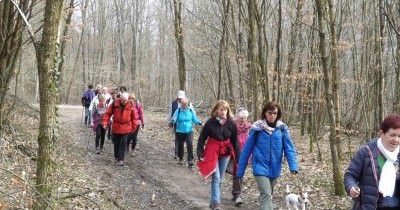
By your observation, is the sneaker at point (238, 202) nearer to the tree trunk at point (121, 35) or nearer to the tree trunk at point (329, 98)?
the tree trunk at point (329, 98)

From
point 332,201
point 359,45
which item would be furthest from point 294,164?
point 359,45

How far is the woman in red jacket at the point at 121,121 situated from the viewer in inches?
448

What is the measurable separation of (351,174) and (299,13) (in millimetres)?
11613

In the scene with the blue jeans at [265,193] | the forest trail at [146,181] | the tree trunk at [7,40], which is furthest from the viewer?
the tree trunk at [7,40]

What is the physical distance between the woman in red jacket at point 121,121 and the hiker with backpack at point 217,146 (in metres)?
4.09

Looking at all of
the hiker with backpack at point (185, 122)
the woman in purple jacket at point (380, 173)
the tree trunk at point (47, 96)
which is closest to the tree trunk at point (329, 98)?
the hiker with backpack at point (185, 122)

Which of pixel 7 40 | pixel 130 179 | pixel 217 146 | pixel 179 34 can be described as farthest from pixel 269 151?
pixel 179 34

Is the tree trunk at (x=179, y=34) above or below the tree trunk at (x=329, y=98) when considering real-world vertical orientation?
above

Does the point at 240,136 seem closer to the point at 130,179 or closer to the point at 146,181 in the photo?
the point at 146,181

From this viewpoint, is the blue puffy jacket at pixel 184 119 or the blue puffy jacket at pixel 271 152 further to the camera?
the blue puffy jacket at pixel 184 119

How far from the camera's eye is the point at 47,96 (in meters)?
4.66

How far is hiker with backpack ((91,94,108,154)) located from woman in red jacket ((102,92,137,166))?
62.2 inches

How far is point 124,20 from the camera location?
160 feet

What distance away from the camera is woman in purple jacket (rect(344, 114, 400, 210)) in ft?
12.8
